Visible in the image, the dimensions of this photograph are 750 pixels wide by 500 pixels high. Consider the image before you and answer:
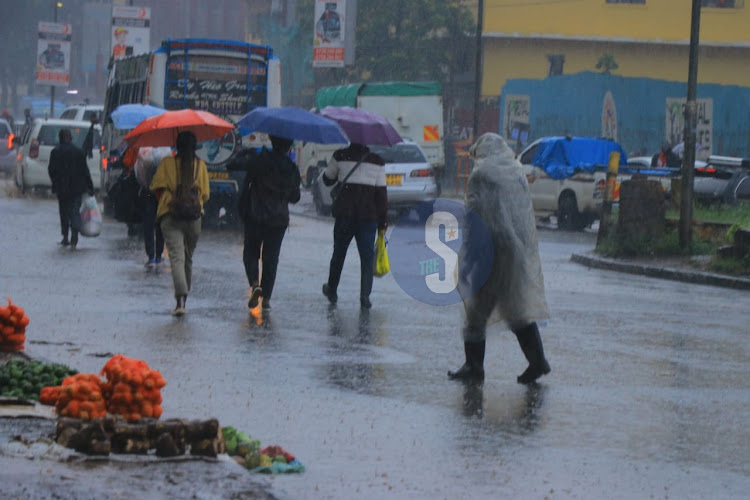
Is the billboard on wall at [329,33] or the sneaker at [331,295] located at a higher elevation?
the billboard on wall at [329,33]

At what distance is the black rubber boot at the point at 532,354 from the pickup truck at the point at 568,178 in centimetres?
1843

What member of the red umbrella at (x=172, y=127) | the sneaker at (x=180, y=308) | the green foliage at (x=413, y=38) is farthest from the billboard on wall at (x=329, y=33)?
the sneaker at (x=180, y=308)

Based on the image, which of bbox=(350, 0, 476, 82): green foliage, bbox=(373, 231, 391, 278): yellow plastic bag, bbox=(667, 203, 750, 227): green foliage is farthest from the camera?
bbox=(350, 0, 476, 82): green foliage

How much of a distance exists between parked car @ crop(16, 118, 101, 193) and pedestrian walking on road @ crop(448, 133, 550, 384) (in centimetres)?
2307

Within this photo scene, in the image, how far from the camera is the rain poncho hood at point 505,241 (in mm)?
9539

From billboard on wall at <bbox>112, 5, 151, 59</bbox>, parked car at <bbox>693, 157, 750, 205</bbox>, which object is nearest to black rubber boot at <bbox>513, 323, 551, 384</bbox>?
parked car at <bbox>693, 157, 750, 205</bbox>

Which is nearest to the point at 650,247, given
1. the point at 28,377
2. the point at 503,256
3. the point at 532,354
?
the point at 532,354

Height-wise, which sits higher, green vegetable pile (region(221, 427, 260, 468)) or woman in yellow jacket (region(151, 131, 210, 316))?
woman in yellow jacket (region(151, 131, 210, 316))

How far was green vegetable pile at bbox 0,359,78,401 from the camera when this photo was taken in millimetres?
7719

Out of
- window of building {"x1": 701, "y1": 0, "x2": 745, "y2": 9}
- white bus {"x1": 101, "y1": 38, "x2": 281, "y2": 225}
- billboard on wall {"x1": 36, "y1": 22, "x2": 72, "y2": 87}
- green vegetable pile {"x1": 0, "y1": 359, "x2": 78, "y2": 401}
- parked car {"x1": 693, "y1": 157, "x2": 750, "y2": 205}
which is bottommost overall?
green vegetable pile {"x1": 0, "y1": 359, "x2": 78, "y2": 401}

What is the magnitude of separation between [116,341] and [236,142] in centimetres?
1427

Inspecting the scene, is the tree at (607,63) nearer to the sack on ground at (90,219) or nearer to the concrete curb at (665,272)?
the concrete curb at (665,272)

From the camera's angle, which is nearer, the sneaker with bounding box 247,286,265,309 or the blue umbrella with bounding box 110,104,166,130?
the sneaker with bounding box 247,286,265,309

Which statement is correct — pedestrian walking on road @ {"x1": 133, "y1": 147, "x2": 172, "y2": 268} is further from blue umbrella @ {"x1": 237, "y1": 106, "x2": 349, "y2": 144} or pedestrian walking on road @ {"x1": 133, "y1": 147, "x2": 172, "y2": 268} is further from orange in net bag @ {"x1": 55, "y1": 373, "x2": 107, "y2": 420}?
orange in net bag @ {"x1": 55, "y1": 373, "x2": 107, "y2": 420}
